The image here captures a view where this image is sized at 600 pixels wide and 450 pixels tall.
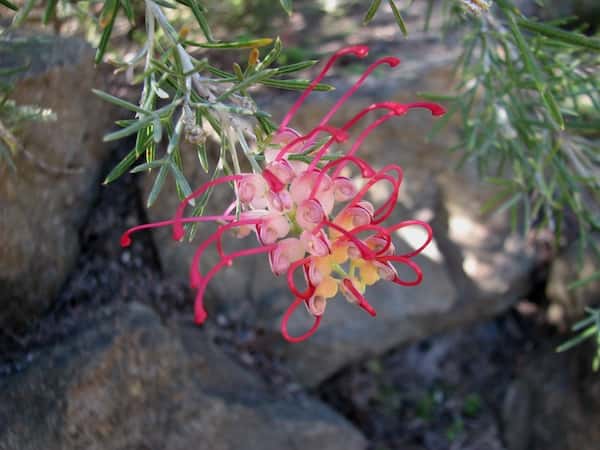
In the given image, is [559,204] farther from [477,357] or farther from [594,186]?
[477,357]

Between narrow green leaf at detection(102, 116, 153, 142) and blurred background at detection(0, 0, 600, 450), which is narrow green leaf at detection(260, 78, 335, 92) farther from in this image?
blurred background at detection(0, 0, 600, 450)

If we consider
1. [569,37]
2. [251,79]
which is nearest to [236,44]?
[251,79]

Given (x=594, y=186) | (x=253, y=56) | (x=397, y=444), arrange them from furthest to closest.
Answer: (x=397, y=444) → (x=594, y=186) → (x=253, y=56)

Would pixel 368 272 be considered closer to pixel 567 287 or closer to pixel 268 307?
pixel 268 307

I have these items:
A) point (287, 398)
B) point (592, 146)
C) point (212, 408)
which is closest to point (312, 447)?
point (287, 398)

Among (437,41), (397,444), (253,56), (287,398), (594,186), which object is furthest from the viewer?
(437,41)

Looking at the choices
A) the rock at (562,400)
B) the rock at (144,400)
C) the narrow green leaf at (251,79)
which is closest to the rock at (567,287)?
the rock at (562,400)

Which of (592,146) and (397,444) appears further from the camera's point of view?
(397,444)
